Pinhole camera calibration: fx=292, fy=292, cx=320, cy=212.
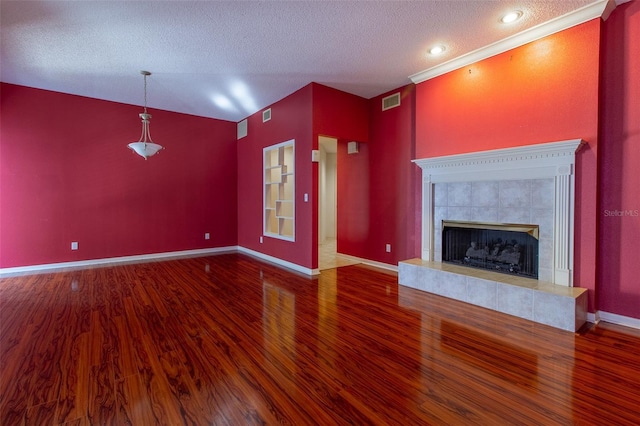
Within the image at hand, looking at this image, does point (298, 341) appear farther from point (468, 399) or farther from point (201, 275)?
point (201, 275)

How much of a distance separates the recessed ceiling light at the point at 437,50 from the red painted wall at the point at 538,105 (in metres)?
0.43

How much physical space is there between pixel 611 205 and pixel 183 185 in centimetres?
649

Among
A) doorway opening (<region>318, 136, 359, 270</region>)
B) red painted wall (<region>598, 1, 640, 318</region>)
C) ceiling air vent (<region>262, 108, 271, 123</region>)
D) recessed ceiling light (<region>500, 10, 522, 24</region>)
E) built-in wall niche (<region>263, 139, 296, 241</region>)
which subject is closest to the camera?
red painted wall (<region>598, 1, 640, 318</region>)

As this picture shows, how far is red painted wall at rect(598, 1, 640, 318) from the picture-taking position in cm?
264

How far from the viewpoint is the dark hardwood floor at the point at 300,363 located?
160cm

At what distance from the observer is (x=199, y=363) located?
208 centimetres

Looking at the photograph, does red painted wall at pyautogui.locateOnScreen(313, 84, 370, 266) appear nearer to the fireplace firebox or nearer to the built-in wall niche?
the built-in wall niche

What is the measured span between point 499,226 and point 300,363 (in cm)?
270

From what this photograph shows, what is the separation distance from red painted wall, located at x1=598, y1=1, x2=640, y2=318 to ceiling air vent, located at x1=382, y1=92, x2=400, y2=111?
239 centimetres

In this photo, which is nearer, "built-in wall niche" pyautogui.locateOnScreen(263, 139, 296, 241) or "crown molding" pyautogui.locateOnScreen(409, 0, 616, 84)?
"crown molding" pyautogui.locateOnScreen(409, 0, 616, 84)

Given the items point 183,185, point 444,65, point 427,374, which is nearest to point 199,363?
point 427,374

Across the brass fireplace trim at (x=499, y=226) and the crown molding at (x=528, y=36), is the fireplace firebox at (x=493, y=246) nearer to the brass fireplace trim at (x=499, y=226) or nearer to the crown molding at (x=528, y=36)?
the brass fireplace trim at (x=499, y=226)

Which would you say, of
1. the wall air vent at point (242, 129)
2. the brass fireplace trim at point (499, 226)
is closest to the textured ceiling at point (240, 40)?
the wall air vent at point (242, 129)

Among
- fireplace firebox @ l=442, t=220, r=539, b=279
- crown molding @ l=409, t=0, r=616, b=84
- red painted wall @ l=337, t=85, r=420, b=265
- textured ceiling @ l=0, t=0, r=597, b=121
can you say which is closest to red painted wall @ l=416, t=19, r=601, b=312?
crown molding @ l=409, t=0, r=616, b=84
